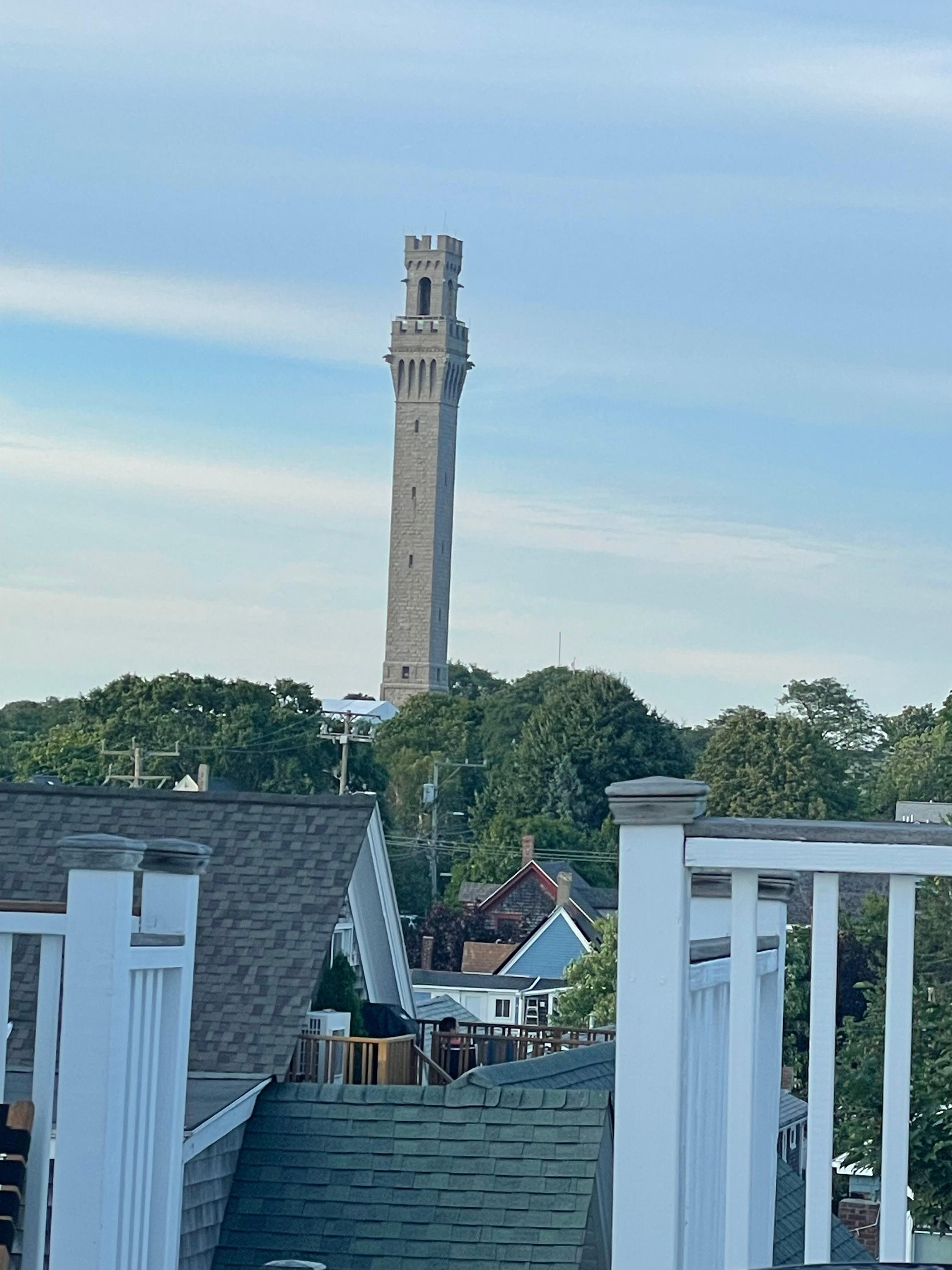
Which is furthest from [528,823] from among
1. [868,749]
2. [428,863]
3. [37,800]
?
[37,800]

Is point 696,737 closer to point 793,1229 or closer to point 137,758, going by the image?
point 137,758

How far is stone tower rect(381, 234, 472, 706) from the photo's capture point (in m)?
111

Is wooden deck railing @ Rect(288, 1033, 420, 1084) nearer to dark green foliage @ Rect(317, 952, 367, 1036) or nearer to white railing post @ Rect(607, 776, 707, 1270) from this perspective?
dark green foliage @ Rect(317, 952, 367, 1036)

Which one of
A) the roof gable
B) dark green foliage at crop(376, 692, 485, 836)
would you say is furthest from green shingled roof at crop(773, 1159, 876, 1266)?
dark green foliage at crop(376, 692, 485, 836)

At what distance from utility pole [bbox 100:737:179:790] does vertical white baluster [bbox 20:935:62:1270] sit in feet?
119

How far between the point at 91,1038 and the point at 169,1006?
0.37 m

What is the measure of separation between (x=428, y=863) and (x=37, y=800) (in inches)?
2092

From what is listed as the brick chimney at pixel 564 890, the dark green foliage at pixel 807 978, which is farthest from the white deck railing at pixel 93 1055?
the brick chimney at pixel 564 890

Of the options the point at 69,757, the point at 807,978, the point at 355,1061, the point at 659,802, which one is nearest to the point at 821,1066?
the point at 659,802

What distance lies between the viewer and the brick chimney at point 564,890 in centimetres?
4753

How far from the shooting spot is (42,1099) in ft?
Result: 11.7

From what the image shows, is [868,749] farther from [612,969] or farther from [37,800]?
[37,800]

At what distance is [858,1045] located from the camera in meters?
21.8

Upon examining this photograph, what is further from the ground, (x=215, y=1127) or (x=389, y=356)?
(x=389, y=356)
